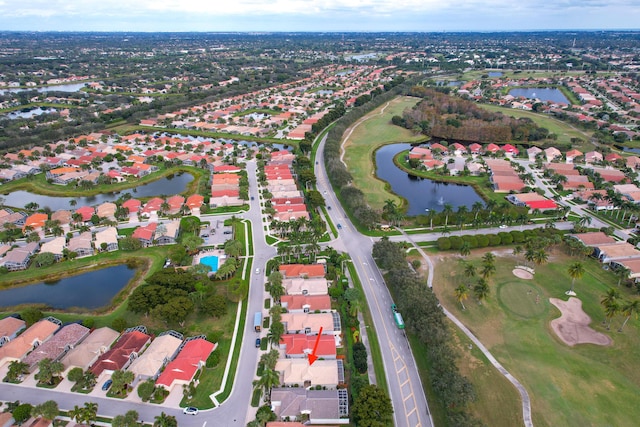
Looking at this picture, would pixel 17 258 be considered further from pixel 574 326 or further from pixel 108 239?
pixel 574 326

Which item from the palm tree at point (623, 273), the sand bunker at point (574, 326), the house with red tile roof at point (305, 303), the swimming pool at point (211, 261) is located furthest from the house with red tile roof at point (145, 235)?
the palm tree at point (623, 273)

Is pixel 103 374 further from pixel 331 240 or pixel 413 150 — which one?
pixel 413 150

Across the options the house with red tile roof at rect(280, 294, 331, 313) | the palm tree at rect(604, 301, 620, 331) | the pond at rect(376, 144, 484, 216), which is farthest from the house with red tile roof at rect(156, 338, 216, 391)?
the pond at rect(376, 144, 484, 216)

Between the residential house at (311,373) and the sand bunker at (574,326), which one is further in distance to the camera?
the sand bunker at (574,326)

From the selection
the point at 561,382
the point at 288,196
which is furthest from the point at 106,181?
the point at 561,382

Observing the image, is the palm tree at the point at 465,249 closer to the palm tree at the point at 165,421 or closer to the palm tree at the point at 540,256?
the palm tree at the point at 540,256

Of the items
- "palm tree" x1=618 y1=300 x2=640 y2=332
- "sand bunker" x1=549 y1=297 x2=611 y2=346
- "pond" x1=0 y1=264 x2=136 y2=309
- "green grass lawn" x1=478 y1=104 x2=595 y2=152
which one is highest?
"green grass lawn" x1=478 y1=104 x2=595 y2=152

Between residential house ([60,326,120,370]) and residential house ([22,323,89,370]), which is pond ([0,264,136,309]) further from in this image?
residential house ([60,326,120,370])
